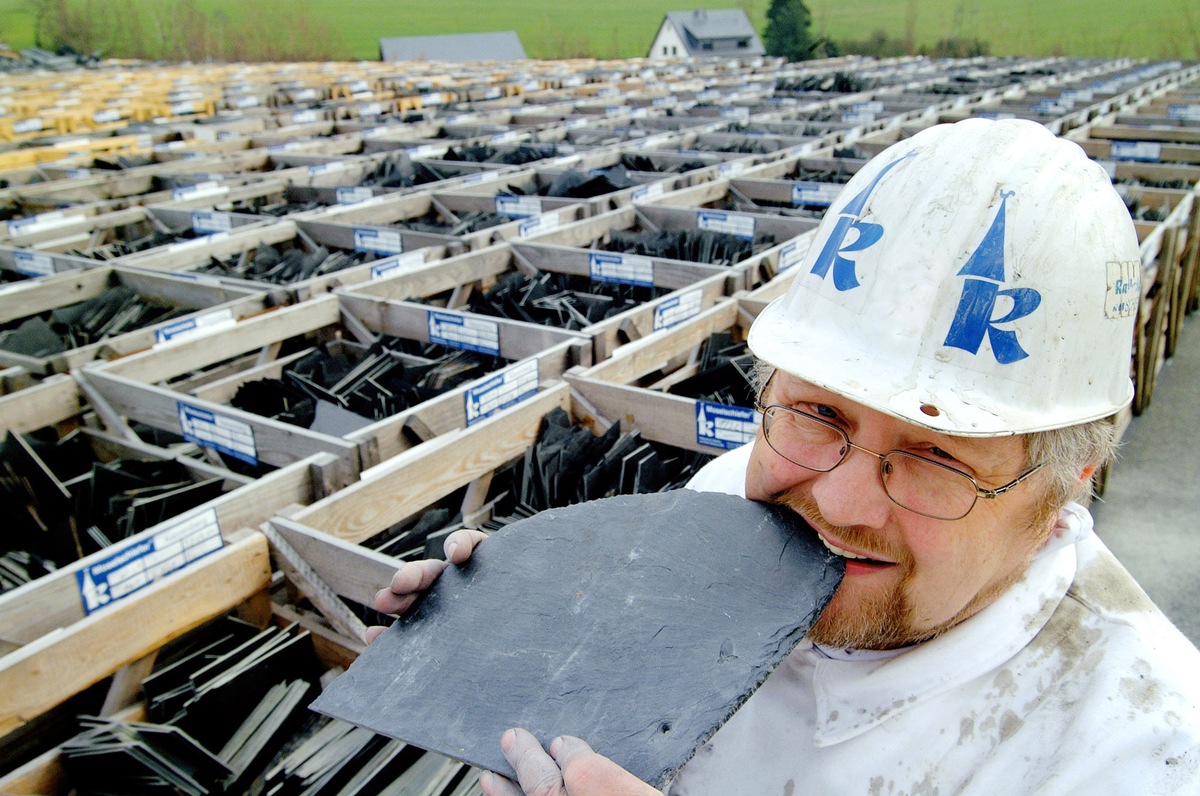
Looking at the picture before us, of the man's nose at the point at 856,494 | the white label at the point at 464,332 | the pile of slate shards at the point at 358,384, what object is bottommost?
the pile of slate shards at the point at 358,384

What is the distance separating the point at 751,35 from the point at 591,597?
1766 inches

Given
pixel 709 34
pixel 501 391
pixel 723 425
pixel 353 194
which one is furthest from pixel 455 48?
pixel 723 425

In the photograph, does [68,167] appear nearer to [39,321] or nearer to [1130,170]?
[39,321]

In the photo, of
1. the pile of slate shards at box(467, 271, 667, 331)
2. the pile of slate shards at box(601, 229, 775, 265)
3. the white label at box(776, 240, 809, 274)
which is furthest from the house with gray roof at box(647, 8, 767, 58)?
the pile of slate shards at box(467, 271, 667, 331)

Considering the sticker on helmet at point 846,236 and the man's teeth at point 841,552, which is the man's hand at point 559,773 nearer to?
the man's teeth at point 841,552

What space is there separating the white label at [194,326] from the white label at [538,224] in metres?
2.45

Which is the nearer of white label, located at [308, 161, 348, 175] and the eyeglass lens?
the eyeglass lens

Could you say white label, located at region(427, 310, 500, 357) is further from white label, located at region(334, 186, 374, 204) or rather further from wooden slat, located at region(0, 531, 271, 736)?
white label, located at region(334, 186, 374, 204)

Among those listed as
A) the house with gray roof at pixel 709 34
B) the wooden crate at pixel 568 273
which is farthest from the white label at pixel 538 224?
the house with gray roof at pixel 709 34

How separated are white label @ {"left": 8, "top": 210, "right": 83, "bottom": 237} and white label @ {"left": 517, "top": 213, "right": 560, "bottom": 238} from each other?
4.08m

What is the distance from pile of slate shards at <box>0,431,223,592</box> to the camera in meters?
3.27

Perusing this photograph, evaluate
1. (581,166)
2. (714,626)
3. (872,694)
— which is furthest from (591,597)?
(581,166)

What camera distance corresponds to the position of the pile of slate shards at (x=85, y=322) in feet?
16.2

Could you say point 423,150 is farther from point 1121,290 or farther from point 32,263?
point 1121,290
